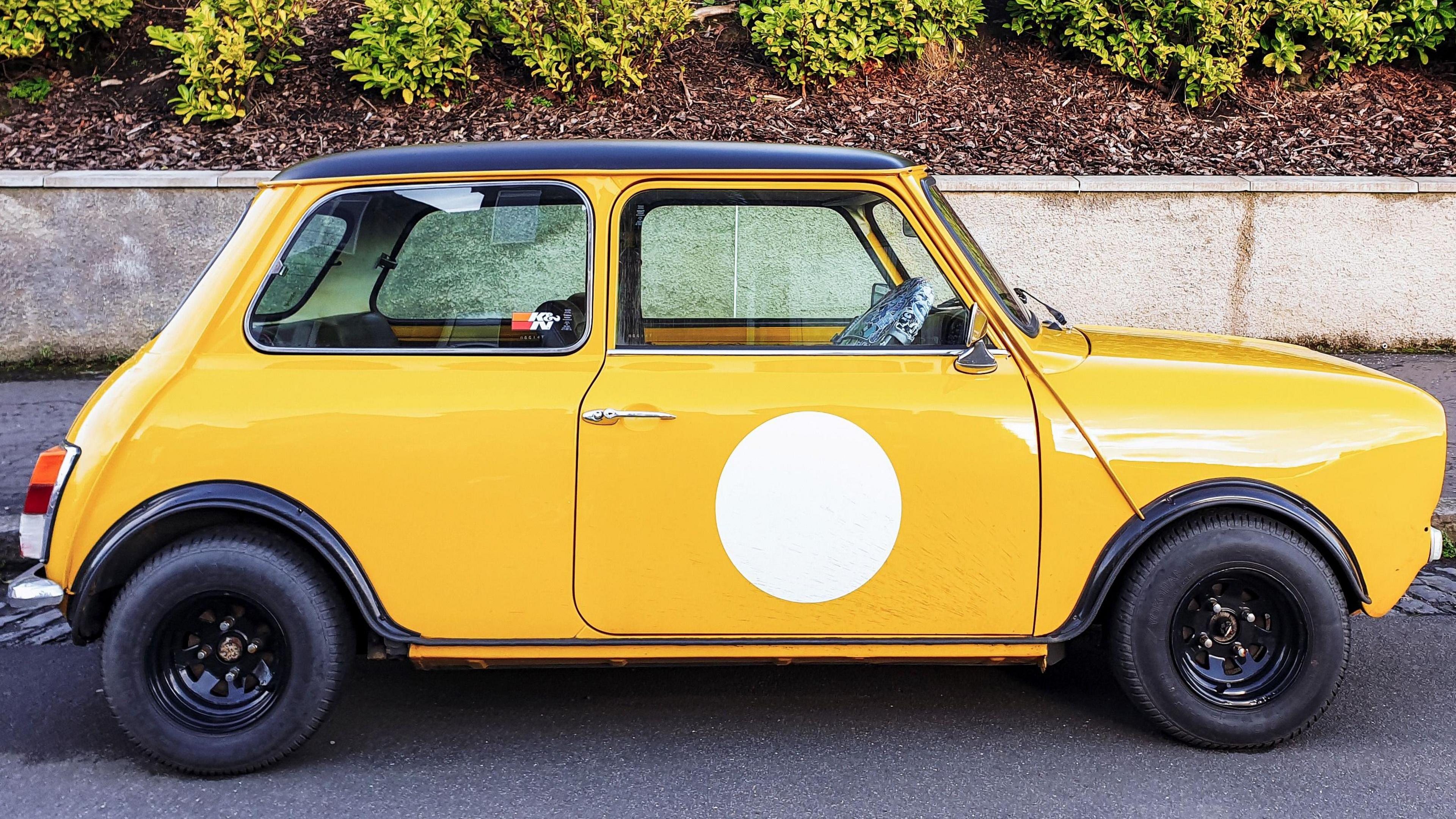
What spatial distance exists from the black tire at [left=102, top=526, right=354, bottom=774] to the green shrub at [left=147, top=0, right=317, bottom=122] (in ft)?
20.4

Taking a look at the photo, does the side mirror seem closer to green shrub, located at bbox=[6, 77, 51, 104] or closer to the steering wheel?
the steering wheel

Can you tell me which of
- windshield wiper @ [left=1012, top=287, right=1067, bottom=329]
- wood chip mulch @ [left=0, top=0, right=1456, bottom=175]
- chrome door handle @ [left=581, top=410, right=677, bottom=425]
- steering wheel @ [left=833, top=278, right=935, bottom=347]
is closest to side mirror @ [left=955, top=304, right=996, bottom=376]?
steering wheel @ [left=833, top=278, right=935, bottom=347]

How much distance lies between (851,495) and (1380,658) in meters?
2.27

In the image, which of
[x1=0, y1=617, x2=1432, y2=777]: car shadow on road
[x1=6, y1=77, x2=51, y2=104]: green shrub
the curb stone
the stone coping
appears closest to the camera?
[x1=0, y1=617, x2=1432, y2=777]: car shadow on road

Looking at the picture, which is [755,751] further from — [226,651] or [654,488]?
[226,651]

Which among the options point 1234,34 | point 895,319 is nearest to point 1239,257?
point 1234,34

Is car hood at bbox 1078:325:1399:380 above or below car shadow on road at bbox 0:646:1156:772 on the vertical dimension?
above

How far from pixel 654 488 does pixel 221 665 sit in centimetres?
137

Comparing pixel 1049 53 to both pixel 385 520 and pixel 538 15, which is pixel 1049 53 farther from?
pixel 385 520

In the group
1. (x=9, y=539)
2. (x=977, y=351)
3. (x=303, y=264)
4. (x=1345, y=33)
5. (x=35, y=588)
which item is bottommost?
(x=9, y=539)

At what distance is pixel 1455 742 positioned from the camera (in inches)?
137

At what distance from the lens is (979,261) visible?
3467 millimetres

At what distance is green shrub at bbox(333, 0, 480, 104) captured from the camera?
332 inches

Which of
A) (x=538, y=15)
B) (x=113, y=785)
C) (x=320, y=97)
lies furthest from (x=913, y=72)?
(x=113, y=785)
